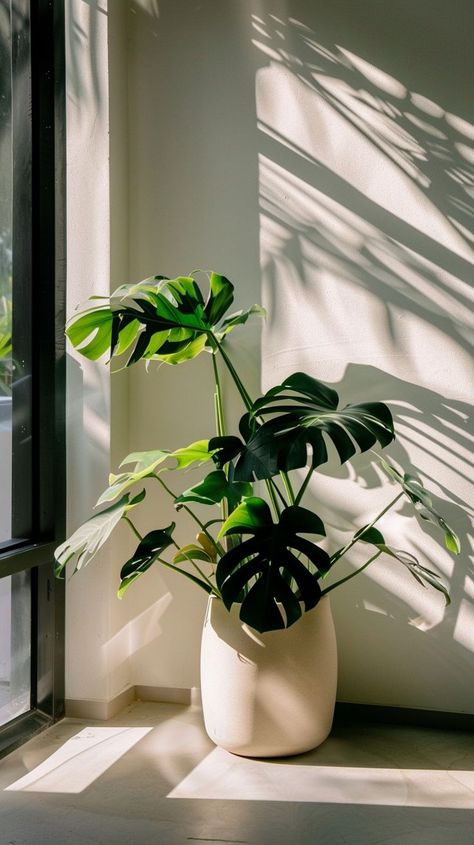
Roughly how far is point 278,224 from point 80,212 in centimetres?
63

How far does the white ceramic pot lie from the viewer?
85.5 inches

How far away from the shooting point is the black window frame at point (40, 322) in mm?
2451

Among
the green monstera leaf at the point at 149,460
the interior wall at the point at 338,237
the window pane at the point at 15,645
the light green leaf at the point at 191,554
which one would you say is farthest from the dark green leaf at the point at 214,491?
the window pane at the point at 15,645

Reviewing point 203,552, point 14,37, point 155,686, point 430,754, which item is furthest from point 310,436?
point 14,37

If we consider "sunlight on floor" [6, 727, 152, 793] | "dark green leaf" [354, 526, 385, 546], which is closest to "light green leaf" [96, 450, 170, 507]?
"dark green leaf" [354, 526, 385, 546]

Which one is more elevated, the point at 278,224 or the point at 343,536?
the point at 278,224

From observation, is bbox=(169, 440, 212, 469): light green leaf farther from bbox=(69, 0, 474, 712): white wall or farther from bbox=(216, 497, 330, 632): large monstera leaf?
bbox=(69, 0, 474, 712): white wall

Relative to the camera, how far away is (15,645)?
2439mm

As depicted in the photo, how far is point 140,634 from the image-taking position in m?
2.71

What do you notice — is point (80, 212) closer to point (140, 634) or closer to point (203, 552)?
point (203, 552)

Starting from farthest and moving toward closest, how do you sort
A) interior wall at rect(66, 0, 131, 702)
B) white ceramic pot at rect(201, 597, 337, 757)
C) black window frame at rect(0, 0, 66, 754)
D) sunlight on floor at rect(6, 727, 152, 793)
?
interior wall at rect(66, 0, 131, 702), black window frame at rect(0, 0, 66, 754), white ceramic pot at rect(201, 597, 337, 757), sunlight on floor at rect(6, 727, 152, 793)

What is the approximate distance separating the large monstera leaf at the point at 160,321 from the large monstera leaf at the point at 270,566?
0.51m

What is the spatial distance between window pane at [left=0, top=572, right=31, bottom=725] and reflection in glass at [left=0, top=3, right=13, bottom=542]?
158 mm

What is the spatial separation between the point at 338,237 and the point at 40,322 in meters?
0.96
